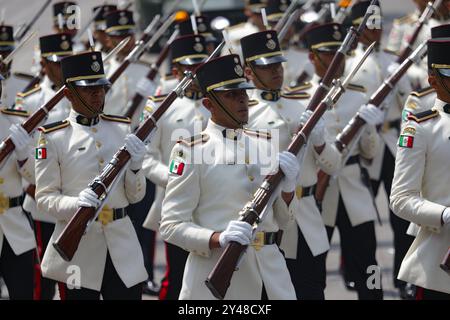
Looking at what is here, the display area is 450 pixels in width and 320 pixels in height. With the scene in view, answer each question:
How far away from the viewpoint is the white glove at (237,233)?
19.3 ft

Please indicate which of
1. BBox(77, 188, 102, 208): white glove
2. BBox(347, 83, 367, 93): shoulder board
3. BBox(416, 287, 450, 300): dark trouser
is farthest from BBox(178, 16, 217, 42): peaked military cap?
BBox(416, 287, 450, 300): dark trouser

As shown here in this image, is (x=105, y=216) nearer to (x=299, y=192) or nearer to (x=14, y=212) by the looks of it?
(x=14, y=212)

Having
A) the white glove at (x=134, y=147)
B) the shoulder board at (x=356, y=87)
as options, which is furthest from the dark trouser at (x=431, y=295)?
the shoulder board at (x=356, y=87)

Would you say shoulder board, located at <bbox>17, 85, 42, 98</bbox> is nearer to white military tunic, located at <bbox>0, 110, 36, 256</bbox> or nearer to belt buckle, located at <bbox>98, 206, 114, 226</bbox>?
white military tunic, located at <bbox>0, 110, 36, 256</bbox>

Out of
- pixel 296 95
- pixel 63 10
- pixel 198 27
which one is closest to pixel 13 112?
pixel 296 95

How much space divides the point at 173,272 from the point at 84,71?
5.88 ft

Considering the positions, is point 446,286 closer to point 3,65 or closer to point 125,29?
point 3,65

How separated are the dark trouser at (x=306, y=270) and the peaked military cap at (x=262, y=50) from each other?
44.6 inches

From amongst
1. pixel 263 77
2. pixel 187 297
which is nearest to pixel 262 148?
pixel 187 297

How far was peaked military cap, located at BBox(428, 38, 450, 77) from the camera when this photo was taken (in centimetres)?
651

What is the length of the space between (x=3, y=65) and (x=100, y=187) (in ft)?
8.23

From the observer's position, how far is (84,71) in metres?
7.27

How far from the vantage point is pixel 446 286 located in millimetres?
6383

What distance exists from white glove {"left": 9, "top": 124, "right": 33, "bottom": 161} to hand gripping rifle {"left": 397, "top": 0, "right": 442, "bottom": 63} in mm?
3024
